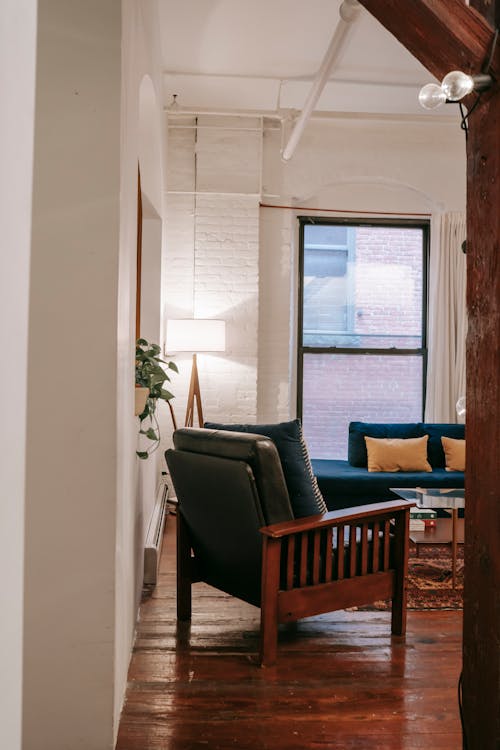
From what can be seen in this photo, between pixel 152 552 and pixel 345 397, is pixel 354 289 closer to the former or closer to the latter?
pixel 345 397

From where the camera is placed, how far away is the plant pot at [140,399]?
3.06 meters

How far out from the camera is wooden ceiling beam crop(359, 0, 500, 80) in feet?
5.19

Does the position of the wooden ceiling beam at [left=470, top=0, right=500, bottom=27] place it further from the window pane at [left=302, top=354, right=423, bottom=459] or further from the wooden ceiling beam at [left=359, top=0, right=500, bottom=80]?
the window pane at [left=302, top=354, right=423, bottom=459]

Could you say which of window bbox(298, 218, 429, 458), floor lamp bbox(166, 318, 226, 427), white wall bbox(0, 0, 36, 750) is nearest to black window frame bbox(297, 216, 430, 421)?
window bbox(298, 218, 429, 458)

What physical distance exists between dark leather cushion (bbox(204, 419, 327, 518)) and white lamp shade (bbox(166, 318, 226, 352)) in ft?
9.48

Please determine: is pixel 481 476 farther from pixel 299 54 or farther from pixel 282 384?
pixel 282 384

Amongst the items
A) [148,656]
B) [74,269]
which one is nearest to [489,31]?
[74,269]

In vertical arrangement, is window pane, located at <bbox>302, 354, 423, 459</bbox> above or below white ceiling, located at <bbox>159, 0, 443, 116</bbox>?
below

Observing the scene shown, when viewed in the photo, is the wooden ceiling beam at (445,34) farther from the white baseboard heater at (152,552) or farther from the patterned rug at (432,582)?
the white baseboard heater at (152,552)

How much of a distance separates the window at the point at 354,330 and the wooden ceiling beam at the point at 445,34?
5.15 metres

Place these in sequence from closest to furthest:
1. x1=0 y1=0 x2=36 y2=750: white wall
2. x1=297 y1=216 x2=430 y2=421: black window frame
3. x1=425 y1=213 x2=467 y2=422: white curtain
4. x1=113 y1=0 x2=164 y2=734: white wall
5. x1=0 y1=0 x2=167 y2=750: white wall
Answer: x1=0 y1=0 x2=36 y2=750: white wall → x1=0 y1=0 x2=167 y2=750: white wall → x1=113 y1=0 x2=164 y2=734: white wall → x1=425 y1=213 x2=467 y2=422: white curtain → x1=297 y1=216 x2=430 y2=421: black window frame

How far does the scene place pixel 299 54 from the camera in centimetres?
531

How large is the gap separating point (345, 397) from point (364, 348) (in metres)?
0.52

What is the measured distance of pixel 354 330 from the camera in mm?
6941
